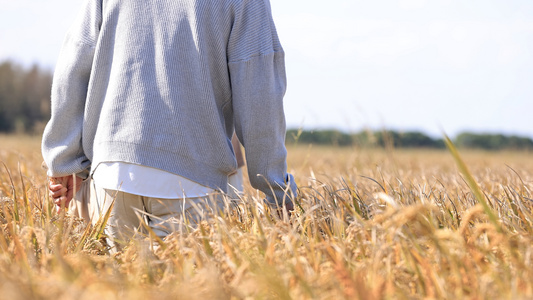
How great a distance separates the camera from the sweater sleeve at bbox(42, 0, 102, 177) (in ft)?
6.37

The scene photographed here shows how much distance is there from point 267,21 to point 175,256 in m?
0.94

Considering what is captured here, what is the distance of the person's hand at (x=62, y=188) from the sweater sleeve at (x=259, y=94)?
0.74 meters

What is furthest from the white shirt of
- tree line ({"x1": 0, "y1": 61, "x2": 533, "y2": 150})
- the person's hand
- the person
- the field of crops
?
tree line ({"x1": 0, "y1": 61, "x2": 533, "y2": 150})

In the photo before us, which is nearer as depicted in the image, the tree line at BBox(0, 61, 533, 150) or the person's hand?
the person's hand

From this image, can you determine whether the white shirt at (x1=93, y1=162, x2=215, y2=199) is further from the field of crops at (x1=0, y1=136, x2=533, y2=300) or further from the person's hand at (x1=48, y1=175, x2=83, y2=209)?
the person's hand at (x1=48, y1=175, x2=83, y2=209)

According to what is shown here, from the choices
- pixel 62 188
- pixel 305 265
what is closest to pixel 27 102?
pixel 62 188

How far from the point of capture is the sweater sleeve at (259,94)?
1841 millimetres

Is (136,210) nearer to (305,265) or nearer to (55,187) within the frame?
(55,187)

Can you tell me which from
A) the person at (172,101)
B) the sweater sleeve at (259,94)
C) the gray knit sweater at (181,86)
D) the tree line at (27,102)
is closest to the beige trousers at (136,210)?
the person at (172,101)

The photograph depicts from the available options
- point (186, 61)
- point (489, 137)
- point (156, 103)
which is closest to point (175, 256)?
point (156, 103)

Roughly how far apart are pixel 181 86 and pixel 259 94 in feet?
0.92

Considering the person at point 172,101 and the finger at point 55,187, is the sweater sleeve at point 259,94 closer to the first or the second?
the person at point 172,101

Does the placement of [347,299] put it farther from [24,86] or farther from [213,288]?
[24,86]

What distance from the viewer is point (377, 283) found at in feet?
3.39
